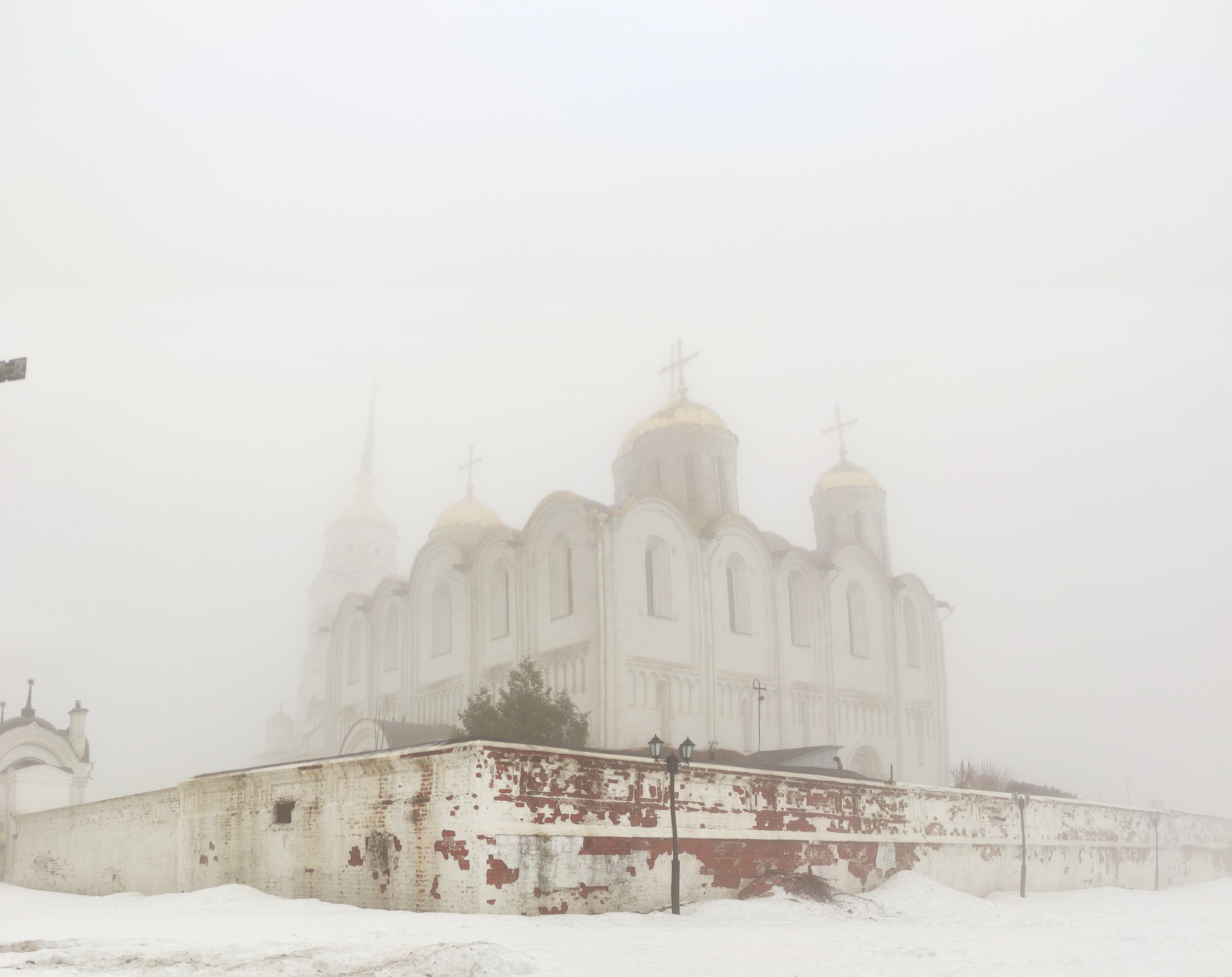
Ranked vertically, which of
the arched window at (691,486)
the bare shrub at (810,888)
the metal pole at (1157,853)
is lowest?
the metal pole at (1157,853)

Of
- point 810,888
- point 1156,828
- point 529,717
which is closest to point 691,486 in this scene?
point 529,717

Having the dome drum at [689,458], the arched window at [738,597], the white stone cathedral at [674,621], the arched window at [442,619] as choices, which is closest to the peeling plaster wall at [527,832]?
the white stone cathedral at [674,621]

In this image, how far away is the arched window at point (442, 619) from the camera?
31.4 meters

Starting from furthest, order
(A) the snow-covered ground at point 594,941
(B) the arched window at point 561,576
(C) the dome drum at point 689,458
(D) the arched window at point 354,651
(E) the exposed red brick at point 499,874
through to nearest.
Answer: (D) the arched window at point 354,651 < (C) the dome drum at point 689,458 < (B) the arched window at point 561,576 < (E) the exposed red brick at point 499,874 < (A) the snow-covered ground at point 594,941

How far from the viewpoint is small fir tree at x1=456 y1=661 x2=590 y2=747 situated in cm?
2244

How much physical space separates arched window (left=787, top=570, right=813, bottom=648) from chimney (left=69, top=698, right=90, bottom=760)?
20.2 meters

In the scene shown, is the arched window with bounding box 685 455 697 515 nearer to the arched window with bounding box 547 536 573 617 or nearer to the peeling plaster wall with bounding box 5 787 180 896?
the arched window with bounding box 547 536 573 617

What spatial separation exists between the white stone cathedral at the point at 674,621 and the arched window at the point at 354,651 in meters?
0.08

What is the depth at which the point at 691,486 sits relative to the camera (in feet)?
106

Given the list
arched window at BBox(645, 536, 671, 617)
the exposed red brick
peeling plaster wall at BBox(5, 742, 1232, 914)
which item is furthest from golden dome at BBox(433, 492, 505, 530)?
the exposed red brick

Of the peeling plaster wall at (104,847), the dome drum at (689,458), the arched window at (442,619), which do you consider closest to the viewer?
the peeling plaster wall at (104,847)

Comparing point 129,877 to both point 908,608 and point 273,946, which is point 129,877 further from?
point 908,608

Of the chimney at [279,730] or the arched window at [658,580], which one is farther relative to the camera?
the chimney at [279,730]

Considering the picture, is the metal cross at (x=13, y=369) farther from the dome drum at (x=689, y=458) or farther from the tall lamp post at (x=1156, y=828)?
the tall lamp post at (x=1156, y=828)
